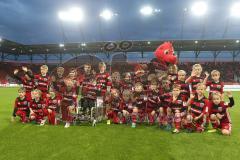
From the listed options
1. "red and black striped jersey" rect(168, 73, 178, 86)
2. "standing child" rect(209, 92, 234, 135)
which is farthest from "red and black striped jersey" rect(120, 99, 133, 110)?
"standing child" rect(209, 92, 234, 135)

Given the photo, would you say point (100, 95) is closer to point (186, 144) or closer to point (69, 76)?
point (69, 76)

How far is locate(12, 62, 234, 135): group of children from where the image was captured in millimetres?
9789

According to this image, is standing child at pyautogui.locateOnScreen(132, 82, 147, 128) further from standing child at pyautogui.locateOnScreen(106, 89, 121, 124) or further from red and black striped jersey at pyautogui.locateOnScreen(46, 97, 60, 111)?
red and black striped jersey at pyautogui.locateOnScreen(46, 97, 60, 111)

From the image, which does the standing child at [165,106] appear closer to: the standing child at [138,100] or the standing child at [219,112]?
the standing child at [138,100]

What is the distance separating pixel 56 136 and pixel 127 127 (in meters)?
2.63

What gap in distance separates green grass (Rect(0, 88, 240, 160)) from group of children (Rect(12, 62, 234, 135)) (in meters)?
0.62

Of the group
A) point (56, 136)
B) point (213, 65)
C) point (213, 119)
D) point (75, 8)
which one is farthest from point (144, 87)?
point (213, 65)

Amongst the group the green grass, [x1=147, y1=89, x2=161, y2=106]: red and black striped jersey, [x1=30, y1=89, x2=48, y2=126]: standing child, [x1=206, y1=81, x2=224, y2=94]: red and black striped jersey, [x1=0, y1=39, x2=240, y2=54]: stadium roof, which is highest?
[x1=0, y1=39, x2=240, y2=54]: stadium roof

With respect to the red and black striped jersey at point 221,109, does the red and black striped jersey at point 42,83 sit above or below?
above

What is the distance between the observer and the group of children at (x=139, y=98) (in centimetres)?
979

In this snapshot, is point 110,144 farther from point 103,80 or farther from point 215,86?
point 215,86

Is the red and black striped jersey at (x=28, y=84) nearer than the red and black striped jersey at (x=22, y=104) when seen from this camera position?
No

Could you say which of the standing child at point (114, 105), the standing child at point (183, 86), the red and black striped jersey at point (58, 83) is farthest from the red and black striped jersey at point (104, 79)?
the standing child at point (183, 86)

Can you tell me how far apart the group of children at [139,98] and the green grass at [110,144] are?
0.62 m
